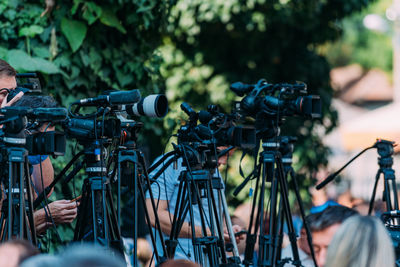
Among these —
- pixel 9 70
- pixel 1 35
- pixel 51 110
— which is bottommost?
pixel 51 110

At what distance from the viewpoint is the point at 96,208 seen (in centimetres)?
333

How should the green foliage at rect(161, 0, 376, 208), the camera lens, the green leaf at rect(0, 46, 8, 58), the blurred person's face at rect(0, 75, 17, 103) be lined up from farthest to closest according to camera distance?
the green foliage at rect(161, 0, 376, 208) < the green leaf at rect(0, 46, 8, 58) < the blurred person's face at rect(0, 75, 17, 103) < the camera lens

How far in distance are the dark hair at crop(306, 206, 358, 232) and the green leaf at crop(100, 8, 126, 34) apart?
2304mm

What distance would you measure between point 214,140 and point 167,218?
0.66 metres

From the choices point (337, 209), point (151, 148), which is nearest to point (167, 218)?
point (337, 209)

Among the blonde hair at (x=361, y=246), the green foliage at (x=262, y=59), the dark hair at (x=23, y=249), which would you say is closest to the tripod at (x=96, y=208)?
the dark hair at (x=23, y=249)

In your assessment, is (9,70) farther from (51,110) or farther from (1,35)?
(1,35)

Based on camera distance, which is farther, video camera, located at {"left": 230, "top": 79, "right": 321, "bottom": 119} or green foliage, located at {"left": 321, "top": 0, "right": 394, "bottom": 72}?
green foliage, located at {"left": 321, "top": 0, "right": 394, "bottom": 72}

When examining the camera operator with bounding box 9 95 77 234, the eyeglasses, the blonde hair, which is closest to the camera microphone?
the camera operator with bounding box 9 95 77 234

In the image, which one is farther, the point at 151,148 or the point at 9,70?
the point at 151,148

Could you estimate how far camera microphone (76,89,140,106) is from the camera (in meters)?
3.21

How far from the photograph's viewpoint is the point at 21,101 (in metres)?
3.97

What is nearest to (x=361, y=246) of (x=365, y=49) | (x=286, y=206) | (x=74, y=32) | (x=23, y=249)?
(x=23, y=249)

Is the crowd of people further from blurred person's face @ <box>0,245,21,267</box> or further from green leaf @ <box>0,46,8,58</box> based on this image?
Answer: green leaf @ <box>0,46,8,58</box>
